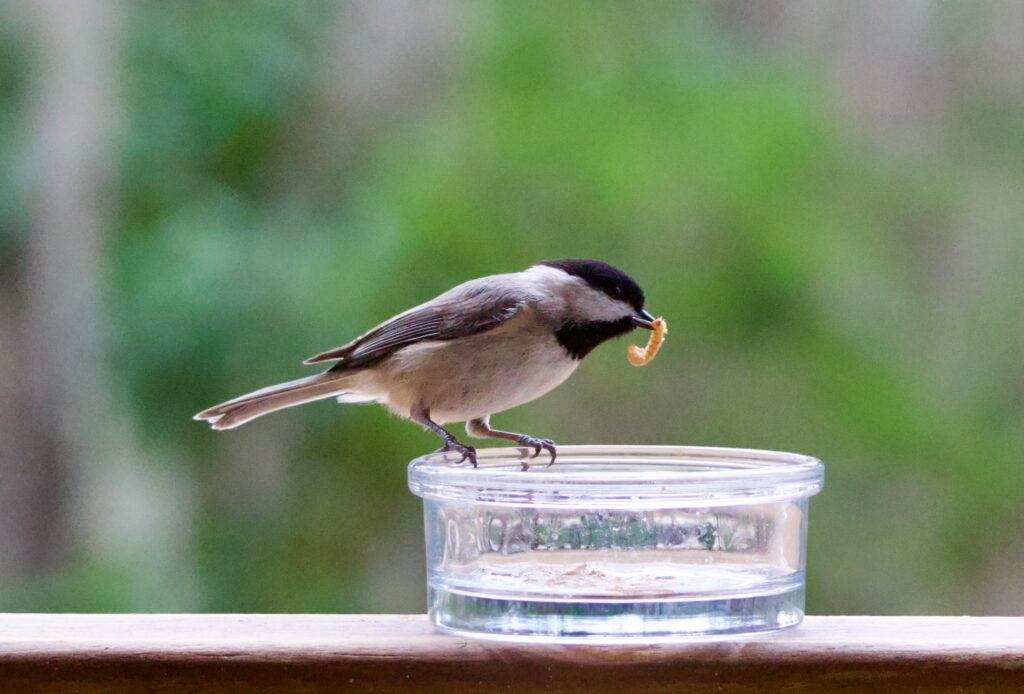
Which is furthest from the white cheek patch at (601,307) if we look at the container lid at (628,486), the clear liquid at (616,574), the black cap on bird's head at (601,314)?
the clear liquid at (616,574)

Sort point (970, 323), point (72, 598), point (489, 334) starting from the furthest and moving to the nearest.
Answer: point (970, 323)
point (72, 598)
point (489, 334)

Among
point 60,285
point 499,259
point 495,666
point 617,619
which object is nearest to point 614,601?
point 617,619

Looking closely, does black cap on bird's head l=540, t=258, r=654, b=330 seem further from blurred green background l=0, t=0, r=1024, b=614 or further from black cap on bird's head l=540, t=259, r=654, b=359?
blurred green background l=0, t=0, r=1024, b=614

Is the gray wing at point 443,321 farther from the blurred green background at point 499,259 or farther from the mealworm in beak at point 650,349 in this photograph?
the blurred green background at point 499,259

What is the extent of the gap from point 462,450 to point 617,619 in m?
0.50

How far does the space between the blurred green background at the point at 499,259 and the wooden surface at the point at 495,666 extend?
0.91 metres

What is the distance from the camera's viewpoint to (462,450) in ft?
4.92

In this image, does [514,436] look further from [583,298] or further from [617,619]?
[617,619]

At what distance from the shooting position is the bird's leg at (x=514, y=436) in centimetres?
137

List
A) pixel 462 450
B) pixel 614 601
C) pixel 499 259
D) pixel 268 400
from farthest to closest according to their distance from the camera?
pixel 499 259 < pixel 268 400 < pixel 462 450 < pixel 614 601

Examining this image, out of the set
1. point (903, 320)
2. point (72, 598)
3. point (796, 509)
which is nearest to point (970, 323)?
point (903, 320)

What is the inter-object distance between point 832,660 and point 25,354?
5.01ft

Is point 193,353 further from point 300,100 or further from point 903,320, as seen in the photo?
point 903,320

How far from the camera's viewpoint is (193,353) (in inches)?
79.8
